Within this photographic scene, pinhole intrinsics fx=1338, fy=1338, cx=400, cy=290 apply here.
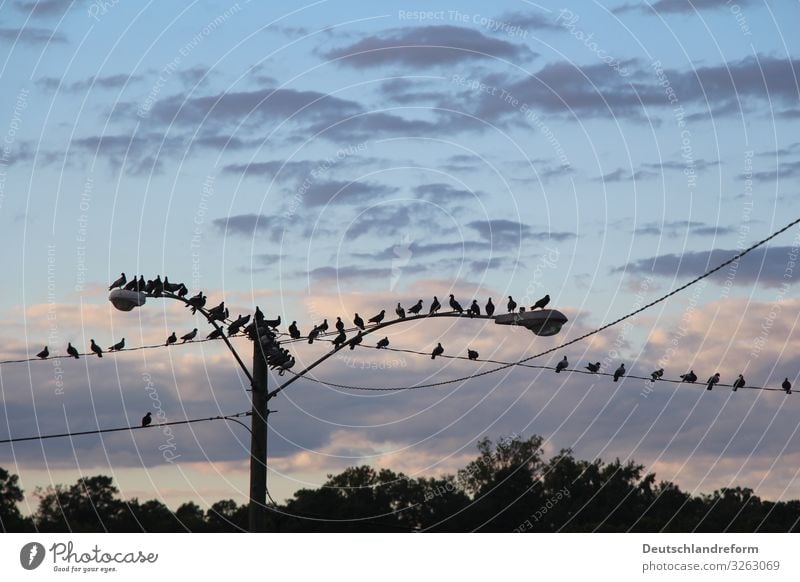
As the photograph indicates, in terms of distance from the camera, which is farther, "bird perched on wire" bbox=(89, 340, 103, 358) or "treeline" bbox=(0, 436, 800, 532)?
"treeline" bbox=(0, 436, 800, 532)

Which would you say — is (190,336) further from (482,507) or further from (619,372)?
(482,507)

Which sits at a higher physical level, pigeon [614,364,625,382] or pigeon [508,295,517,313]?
pigeon [508,295,517,313]

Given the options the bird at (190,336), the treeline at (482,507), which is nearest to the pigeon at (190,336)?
the bird at (190,336)

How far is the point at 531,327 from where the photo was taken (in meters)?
25.9

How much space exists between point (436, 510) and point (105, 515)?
69.7 feet

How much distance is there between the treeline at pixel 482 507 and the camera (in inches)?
3130

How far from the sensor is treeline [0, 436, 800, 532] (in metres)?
79.5

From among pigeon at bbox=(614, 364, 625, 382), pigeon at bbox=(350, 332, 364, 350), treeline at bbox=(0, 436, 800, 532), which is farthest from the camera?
treeline at bbox=(0, 436, 800, 532)

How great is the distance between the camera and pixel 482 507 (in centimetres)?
8894

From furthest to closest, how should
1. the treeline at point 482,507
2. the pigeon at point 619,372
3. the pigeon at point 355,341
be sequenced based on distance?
the treeline at point 482,507 < the pigeon at point 619,372 < the pigeon at point 355,341

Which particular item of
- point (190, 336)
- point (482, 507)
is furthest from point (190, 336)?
point (482, 507)

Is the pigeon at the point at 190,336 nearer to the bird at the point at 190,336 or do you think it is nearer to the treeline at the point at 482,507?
the bird at the point at 190,336

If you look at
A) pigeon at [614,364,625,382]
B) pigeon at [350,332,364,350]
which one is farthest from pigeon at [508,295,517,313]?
pigeon at [350,332,364,350]

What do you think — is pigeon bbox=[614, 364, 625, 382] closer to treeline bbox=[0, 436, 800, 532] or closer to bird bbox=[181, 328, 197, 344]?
bird bbox=[181, 328, 197, 344]
